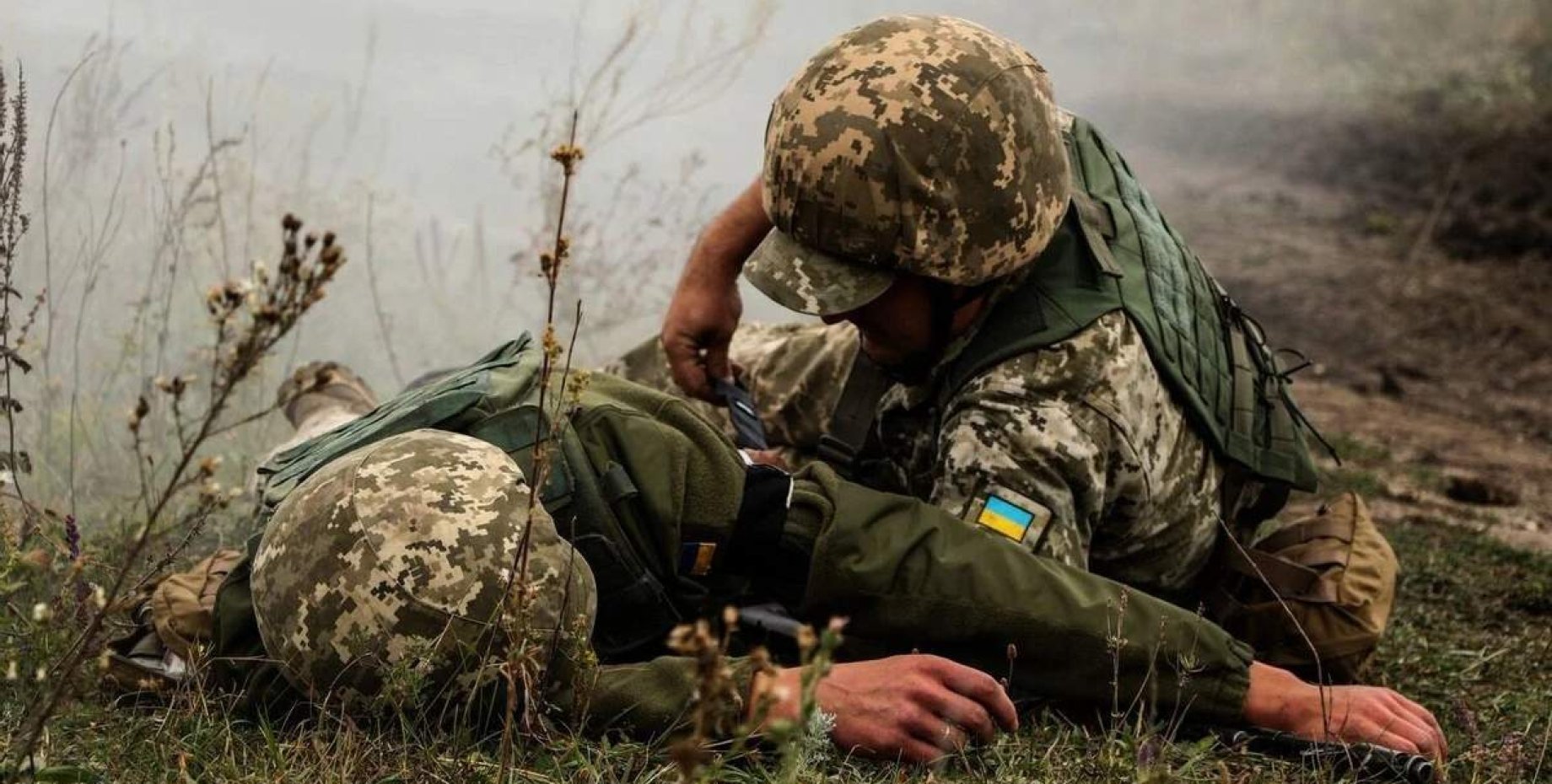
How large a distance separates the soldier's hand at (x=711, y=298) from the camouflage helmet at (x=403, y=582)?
1.42 m

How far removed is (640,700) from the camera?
255 centimetres

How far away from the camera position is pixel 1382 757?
8.61 ft

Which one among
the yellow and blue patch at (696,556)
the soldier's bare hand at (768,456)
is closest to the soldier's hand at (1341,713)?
the yellow and blue patch at (696,556)

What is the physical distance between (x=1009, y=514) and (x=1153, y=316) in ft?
2.21

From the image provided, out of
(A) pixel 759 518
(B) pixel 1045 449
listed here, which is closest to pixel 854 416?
(B) pixel 1045 449

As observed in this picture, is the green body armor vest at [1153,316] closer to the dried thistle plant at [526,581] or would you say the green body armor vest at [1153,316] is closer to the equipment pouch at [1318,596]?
the equipment pouch at [1318,596]

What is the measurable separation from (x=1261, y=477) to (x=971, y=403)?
85cm

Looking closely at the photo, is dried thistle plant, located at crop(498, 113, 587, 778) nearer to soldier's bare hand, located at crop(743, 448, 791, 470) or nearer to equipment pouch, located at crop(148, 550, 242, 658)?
equipment pouch, located at crop(148, 550, 242, 658)

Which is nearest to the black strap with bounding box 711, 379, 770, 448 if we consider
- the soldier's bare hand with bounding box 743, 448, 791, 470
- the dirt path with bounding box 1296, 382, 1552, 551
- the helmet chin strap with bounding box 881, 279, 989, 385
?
the soldier's bare hand with bounding box 743, 448, 791, 470

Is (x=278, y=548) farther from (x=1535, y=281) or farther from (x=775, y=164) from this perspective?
(x=1535, y=281)

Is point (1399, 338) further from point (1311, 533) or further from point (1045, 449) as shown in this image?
point (1045, 449)

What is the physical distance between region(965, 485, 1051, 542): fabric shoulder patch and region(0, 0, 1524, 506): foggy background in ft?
7.03

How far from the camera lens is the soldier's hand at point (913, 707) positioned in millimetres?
2537

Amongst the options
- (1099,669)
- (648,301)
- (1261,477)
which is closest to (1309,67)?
(648,301)
